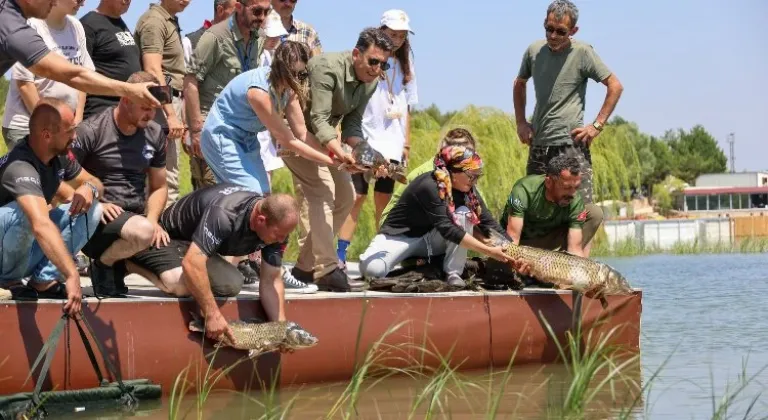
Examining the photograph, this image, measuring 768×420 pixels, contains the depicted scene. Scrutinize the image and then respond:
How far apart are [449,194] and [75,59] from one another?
2.55m

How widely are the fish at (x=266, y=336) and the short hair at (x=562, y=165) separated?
2.53m

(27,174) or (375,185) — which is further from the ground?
(27,174)

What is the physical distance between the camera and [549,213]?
9906 mm

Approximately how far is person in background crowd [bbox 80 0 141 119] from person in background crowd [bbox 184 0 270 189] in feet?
1.39

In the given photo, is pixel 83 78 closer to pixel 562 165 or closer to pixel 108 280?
pixel 108 280

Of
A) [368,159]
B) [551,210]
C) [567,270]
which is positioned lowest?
[567,270]

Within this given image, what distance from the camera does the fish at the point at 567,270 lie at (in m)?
9.27

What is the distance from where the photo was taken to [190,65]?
986cm

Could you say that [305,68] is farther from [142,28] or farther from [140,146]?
[142,28]

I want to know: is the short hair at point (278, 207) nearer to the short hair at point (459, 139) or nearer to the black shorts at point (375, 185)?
the short hair at point (459, 139)

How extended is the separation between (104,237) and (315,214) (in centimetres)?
176

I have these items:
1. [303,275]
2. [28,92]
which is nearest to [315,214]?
[303,275]

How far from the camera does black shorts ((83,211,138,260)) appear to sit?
314 inches

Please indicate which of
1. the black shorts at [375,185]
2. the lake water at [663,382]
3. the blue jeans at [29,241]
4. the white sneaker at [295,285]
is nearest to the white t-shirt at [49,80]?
the blue jeans at [29,241]
